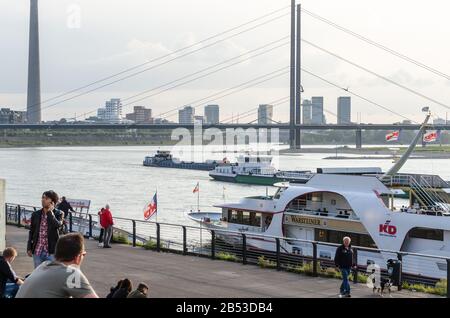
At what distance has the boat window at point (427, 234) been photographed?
68.8ft

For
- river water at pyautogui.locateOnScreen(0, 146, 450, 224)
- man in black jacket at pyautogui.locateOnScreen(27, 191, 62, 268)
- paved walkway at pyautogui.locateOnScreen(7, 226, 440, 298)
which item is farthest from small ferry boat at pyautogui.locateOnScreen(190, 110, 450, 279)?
river water at pyautogui.locateOnScreen(0, 146, 450, 224)

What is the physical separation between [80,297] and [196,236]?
2948cm

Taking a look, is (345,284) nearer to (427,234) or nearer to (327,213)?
(427,234)

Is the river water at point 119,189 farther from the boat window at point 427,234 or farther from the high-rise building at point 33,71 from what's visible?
the high-rise building at point 33,71

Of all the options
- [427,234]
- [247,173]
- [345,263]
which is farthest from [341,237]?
[247,173]

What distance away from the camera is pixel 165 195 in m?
60.9

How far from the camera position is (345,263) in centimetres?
1133

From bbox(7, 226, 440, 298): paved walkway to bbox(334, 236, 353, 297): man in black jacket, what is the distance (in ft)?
0.66

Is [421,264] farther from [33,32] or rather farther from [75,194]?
[33,32]

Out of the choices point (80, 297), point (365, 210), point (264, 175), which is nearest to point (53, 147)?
point (264, 175)

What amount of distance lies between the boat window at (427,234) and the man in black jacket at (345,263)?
33.2 feet

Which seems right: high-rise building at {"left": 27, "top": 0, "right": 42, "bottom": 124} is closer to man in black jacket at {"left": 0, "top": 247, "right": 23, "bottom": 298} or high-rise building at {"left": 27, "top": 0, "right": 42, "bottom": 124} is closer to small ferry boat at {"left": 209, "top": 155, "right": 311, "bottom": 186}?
small ferry boat at {"left": 209, "top": 155, "right": 311, "bottom": 186}

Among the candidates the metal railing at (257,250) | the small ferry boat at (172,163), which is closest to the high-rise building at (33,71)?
the small ferry boat at (172,163)

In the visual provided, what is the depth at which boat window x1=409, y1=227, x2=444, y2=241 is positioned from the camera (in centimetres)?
2097
